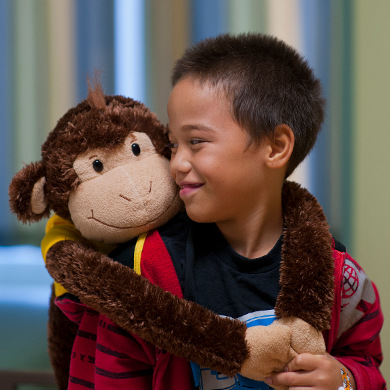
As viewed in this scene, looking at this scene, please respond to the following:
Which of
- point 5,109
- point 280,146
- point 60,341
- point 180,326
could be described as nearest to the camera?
point 180,326

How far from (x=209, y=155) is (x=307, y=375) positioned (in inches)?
14.0

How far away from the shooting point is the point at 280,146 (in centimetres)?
81

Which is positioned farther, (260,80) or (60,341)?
(60,341)

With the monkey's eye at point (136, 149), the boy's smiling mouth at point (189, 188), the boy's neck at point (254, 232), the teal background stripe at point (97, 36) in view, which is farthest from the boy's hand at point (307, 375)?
the teal background stripe at point (97, 36)

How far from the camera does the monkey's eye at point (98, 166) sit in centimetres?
78

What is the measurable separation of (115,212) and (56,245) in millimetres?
121

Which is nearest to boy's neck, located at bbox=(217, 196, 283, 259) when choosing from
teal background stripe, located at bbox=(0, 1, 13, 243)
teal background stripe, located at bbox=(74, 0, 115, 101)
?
teal background stripe, located at bbox=(74, 0, 115, 101)

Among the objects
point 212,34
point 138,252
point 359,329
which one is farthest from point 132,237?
point 212,34

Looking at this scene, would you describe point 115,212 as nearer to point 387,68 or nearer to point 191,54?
point 191,54

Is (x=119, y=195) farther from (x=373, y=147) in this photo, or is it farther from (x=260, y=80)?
(x=373, y=147)

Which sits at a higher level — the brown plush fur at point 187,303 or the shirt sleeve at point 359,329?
the brown plush fur at point 187,303

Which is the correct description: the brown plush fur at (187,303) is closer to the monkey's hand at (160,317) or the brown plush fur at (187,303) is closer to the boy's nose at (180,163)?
the monkey's hand at (160,317)

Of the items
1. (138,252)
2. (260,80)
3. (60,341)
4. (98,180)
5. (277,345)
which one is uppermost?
(260,80)

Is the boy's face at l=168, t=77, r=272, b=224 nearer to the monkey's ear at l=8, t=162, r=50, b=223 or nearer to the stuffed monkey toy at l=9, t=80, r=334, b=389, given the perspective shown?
the stuffed monkey toy at l=9, t=80, r=334, b=389
